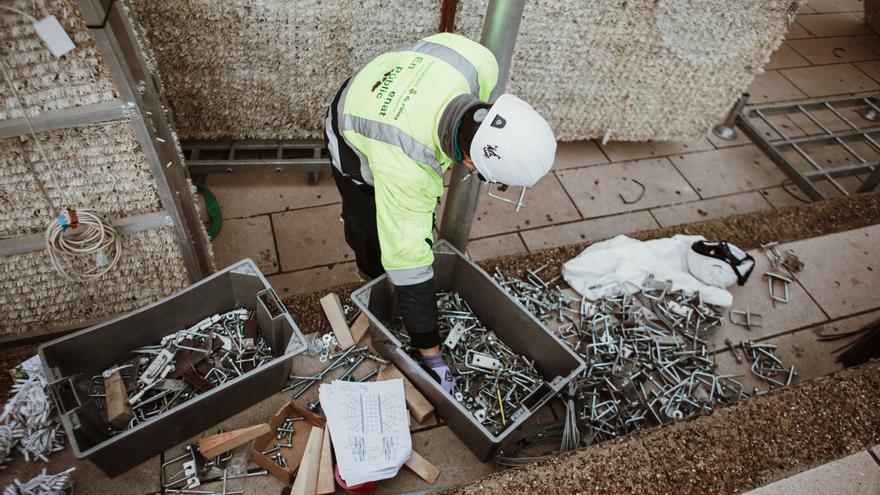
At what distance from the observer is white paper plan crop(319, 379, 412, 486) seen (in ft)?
8.67

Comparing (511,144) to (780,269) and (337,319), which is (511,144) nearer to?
(337,319)

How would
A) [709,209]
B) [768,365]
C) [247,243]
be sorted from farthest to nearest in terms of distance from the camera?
[709,209], [247,243], [768,365]

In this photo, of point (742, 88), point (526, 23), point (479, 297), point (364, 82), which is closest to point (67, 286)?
point (364, 82)

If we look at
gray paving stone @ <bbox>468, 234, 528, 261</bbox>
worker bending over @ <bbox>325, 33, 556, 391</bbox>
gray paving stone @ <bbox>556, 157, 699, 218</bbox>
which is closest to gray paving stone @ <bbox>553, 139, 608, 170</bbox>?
gray paving stone @ <bbox>556, 157, 699, 218</bbox>

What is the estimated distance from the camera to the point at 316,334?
3311 mm

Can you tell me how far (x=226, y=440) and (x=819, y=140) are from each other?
589 cm

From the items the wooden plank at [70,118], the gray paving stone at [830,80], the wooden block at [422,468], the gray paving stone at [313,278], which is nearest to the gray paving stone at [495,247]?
the gray paving stone at [313,278]

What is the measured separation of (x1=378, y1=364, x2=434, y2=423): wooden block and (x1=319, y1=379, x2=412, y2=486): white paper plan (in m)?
0.08

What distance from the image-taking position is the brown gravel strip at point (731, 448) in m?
2.52

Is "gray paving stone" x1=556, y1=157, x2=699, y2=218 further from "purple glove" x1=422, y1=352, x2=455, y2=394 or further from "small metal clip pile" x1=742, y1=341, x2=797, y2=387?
"purple glove" x1=422, y1=352, x2=455, y2=394

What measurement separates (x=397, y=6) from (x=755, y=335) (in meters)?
3.41

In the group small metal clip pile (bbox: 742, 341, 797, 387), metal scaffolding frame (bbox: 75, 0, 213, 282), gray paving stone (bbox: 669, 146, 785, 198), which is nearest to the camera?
metal scaffolding frame (bbox: 75, 0, 213, 282)

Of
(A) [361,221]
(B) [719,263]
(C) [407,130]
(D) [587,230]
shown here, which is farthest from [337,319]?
(B) [719,263]

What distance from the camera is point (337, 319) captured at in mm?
3299
